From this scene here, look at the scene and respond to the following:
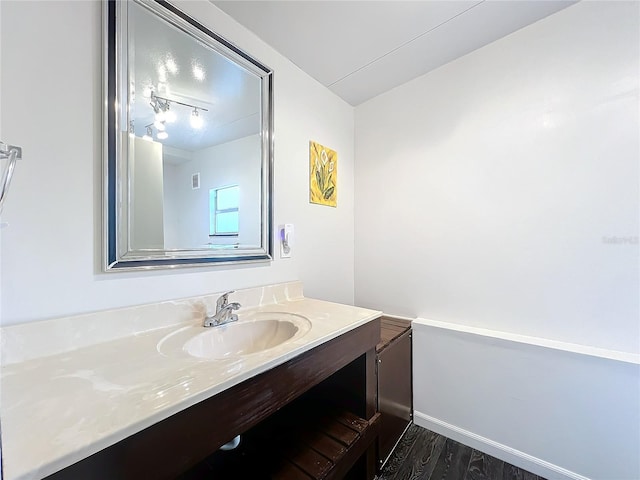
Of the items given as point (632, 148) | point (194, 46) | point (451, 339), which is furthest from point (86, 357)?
point (632, 148)

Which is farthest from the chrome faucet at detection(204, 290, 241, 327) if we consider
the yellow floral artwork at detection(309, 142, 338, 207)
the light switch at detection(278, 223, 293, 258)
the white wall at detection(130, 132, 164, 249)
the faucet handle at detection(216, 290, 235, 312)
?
the yellow floral artwork at detection(309, 142, 338, 207)

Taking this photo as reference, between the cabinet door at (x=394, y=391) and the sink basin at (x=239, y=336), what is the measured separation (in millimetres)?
514

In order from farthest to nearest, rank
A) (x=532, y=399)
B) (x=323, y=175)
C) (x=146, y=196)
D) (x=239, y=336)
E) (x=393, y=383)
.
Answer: (x=323, y=175) → (x=393, y=383) → (x=532, y=399) → (x=239, y=336) → (x=146, y=196)

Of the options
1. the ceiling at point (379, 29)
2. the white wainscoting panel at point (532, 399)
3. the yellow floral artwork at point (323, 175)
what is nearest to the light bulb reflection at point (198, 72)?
the ceiling at point (379, 29)

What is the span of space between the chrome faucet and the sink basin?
0.02 metres

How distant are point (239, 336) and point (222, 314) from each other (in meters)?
0.13

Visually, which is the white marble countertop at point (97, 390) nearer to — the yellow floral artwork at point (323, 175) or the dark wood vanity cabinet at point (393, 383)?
the dark wood vanity cabinet at point (393, 383)

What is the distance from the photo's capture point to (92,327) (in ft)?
2.77

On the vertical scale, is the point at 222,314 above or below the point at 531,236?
below

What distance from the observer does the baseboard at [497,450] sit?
48.7 inches

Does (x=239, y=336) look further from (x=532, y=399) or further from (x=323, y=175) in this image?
(x=532, y=399)

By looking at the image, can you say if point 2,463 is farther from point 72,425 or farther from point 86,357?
point 86,357

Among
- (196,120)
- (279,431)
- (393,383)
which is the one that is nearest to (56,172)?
(196,120)

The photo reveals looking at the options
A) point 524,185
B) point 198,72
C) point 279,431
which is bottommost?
point 279,431
